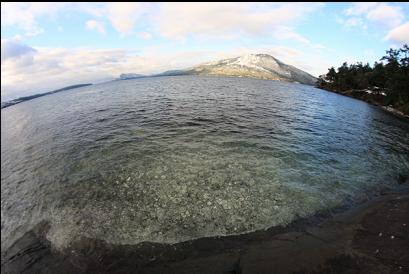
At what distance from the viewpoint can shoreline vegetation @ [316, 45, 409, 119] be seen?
84.8 meters

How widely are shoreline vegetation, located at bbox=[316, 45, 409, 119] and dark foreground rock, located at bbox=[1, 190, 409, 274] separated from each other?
72.7 metres

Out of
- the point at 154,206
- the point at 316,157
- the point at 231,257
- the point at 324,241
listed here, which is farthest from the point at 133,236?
the point at 316,157

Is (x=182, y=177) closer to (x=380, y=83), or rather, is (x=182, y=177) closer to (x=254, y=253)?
(x=254, y=253)

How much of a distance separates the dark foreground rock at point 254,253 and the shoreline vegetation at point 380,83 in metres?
72.7

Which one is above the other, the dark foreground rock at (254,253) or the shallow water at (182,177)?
the shallow water at (182,177)

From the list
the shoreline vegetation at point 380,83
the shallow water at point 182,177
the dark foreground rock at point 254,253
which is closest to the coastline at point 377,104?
the shoreline vegetation at point 380,83

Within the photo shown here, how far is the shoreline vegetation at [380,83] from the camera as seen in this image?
8481 centimetres

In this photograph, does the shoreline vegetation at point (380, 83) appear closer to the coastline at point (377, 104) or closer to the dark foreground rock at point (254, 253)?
the coastline at point (377, 104)

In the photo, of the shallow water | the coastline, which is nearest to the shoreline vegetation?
the coastline

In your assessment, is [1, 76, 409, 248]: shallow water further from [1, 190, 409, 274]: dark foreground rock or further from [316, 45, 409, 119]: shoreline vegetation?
[316, 45, 409, 119]: shoreline vegetation

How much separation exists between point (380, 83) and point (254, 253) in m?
128

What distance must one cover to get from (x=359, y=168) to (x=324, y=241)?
15381mm

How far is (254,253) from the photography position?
1458 cm

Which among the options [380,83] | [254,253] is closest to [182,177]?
[254,253]
